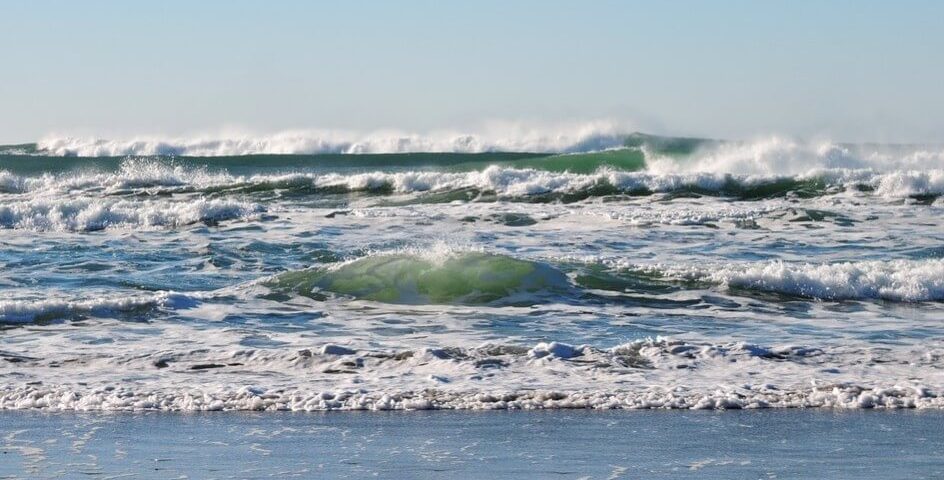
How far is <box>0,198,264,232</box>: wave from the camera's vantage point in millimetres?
20531

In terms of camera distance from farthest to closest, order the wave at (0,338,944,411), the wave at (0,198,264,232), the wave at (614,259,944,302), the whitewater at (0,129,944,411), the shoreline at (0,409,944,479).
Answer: the wave at (0,198,264,232) → the wave at (614,259,944,302) → the whitewater at (0,129,944,411) → the wave at (0,338,944,411) → the shoreline at (0,409,944,479)

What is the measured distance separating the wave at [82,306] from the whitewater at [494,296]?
0.10 feet

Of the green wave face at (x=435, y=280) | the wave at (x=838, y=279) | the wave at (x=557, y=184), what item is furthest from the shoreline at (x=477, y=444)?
the wave at (x=557, y=184)

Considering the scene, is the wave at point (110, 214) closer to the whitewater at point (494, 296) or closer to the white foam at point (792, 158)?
the whitewater at point (494, 296)

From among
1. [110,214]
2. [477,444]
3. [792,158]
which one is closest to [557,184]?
[792,158]

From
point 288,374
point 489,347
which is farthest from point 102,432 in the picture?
point 489,347

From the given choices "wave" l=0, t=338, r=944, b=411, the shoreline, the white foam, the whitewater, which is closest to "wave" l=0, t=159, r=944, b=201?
the whitewater

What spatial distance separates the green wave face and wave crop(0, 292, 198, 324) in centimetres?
148

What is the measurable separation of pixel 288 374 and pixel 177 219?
12657 mm

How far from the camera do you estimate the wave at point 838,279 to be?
1291 centimetres

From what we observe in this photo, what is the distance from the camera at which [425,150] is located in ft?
154

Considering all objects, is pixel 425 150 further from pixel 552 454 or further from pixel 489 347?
pixel 552 454

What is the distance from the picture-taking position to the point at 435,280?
44.1 feet

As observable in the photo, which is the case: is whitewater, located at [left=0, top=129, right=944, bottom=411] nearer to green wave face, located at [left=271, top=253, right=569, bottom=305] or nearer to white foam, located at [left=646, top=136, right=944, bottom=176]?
green wave face, located at [left=271, top=253, right=569, bottom=305]
